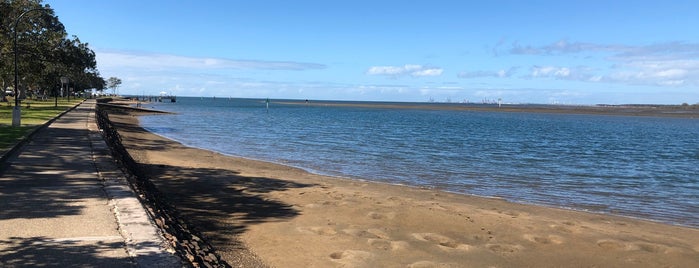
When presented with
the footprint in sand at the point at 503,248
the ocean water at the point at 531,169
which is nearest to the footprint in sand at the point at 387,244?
the footprint in sand at the point at 503,248

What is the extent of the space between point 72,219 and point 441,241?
209 inches

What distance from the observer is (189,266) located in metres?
4.95

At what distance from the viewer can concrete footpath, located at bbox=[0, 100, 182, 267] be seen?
4.96 m

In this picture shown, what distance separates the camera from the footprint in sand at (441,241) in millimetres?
7723

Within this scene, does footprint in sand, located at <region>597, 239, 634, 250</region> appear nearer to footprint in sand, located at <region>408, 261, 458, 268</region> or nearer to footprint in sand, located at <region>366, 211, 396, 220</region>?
footprint in sand, located at <region>408, 261, 458, 268</region>

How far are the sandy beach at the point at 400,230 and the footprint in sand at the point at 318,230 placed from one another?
0.02 meters

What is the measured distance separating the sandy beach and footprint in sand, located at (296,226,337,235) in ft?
0.06

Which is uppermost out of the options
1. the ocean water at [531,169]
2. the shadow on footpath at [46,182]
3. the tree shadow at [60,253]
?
the shadow on footpath at [46,182]

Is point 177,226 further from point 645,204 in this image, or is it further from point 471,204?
point 645,204

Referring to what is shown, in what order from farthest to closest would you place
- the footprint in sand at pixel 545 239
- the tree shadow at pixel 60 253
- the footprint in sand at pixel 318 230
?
1. the footprint in sand at pixel 318 230
2. the footprint in sand at pixel 545 239
3. the tree shadow at pixel 60 253

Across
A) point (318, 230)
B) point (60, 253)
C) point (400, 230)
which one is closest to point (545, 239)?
point (400, 230)

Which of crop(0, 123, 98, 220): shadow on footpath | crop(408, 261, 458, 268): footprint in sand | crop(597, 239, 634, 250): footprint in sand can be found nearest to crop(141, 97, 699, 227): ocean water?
crop(597, 239, 634, 250): footprint in sand

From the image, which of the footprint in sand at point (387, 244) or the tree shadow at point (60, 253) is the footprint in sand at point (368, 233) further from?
the tree shadow at point (60, 253)

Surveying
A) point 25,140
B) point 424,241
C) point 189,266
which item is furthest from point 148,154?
point 189,266
